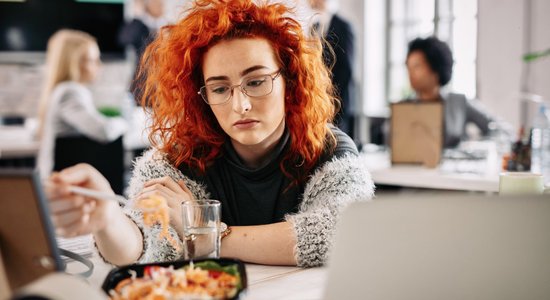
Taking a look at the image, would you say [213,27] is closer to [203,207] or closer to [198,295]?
[203,207]

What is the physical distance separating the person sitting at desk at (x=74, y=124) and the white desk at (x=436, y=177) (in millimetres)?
1495

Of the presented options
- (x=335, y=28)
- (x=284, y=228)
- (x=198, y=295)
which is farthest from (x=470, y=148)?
(x=198, y=295)

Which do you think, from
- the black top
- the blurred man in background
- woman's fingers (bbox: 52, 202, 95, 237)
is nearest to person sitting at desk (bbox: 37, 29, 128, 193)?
the blurred man in background

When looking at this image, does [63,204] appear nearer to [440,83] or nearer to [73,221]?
[73,221]

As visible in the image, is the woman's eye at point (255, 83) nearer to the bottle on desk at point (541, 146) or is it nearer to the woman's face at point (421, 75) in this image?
the bottle on desk at point (541, 146)

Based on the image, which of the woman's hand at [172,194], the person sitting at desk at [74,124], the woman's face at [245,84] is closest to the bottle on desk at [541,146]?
the woman's face at [245,84]

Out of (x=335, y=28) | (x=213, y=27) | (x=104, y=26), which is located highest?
(x=104, y=26)

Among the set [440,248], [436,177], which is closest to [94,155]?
→ [436,177]

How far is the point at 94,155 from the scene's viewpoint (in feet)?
11.2

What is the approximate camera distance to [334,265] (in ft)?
2.46

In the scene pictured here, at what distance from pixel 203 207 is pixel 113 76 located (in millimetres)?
6002

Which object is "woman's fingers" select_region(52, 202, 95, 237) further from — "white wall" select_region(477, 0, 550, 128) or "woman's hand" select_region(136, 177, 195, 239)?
"white wall" select_region(477, 0, 550, 128)

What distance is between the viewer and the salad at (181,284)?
36.7 inches

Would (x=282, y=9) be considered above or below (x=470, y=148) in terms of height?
above
